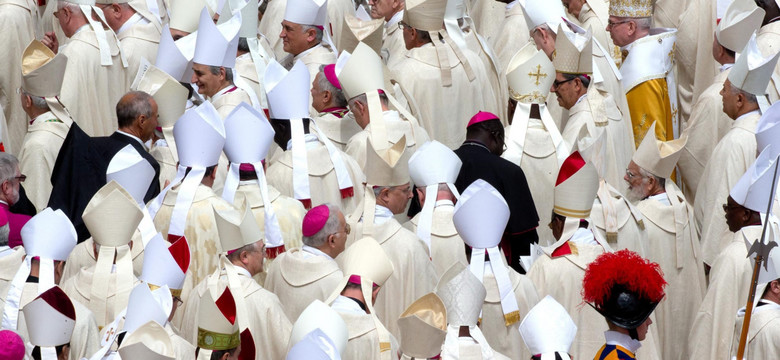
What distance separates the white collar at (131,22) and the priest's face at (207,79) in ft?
4.70

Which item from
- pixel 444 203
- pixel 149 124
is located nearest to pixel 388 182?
pixel 444 203

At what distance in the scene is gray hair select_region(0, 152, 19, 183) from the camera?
10766 millimetres

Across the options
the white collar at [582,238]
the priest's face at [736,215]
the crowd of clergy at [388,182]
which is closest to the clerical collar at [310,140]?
the crowd of clergy at [388,182]

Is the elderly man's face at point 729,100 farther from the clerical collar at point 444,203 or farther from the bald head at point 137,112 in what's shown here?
Answer: the bald head at point 137,112

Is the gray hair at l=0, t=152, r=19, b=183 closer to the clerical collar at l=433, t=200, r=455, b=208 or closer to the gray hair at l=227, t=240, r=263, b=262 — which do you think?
the gray hair at l=227, t=240, r=263, b=262

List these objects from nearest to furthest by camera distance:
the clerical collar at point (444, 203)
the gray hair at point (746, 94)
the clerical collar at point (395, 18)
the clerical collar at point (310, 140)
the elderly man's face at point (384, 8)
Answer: the clerical collar at point (444, 203) < the clerical collar at point (310, 140) < the gray hair at point (746, 94) < the elderly man's face at point (384, 8) < the clerical collar at point (395, 18)

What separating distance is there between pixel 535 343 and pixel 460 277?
0.58 metres

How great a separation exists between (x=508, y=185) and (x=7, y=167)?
9.86 feet

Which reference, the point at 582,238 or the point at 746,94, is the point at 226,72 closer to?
the point at 582,238

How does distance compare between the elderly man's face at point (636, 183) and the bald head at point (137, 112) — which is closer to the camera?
the bald head at point (137, 112)

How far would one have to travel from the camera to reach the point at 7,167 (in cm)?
1080

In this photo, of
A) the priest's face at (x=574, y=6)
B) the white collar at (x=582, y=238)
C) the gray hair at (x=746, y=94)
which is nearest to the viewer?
the white collar at (x=582, y=238)

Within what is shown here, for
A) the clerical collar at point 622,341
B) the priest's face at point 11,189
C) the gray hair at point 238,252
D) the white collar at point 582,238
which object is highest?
the priest's face at point 11,189

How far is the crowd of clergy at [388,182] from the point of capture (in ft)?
31.0
